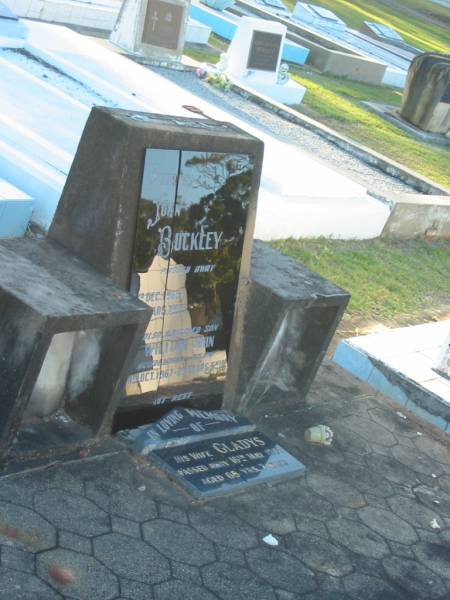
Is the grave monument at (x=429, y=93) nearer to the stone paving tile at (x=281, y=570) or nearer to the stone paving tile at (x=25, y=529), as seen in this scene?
the stone paving tile at (x=281, y=570)

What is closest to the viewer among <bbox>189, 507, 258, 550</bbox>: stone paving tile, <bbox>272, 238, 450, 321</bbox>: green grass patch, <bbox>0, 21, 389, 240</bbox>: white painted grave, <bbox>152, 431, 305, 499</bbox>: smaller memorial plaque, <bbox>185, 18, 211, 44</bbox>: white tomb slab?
<bbox>189, 507, 258, 550</bbox>: stone paving tile

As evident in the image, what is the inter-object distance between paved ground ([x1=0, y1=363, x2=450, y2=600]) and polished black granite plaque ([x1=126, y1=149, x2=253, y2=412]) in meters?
0.52

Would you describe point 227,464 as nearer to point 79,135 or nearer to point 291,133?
point 79,135

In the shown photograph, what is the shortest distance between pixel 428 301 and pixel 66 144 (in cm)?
369

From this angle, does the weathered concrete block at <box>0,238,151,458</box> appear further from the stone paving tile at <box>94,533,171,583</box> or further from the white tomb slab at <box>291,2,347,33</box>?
the white tomb slab at <box>291,2,347,33</box>

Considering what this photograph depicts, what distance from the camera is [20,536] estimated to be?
12.0ft

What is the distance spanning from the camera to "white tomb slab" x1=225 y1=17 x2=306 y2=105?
15977mm

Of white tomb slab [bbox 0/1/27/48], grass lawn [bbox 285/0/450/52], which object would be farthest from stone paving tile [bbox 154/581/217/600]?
grass lawn [bbox 285/0/450/52]

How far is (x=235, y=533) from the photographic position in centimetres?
416

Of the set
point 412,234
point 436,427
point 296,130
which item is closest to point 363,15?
point 296,130

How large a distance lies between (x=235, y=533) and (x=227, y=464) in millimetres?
497

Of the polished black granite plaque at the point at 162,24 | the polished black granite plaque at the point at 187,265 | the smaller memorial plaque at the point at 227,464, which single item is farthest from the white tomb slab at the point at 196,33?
the smaller memorial plaque at the point at 227,464

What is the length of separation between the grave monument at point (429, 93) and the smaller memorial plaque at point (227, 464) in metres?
14.0

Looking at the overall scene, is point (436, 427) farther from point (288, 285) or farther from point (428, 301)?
point (428, 301)
